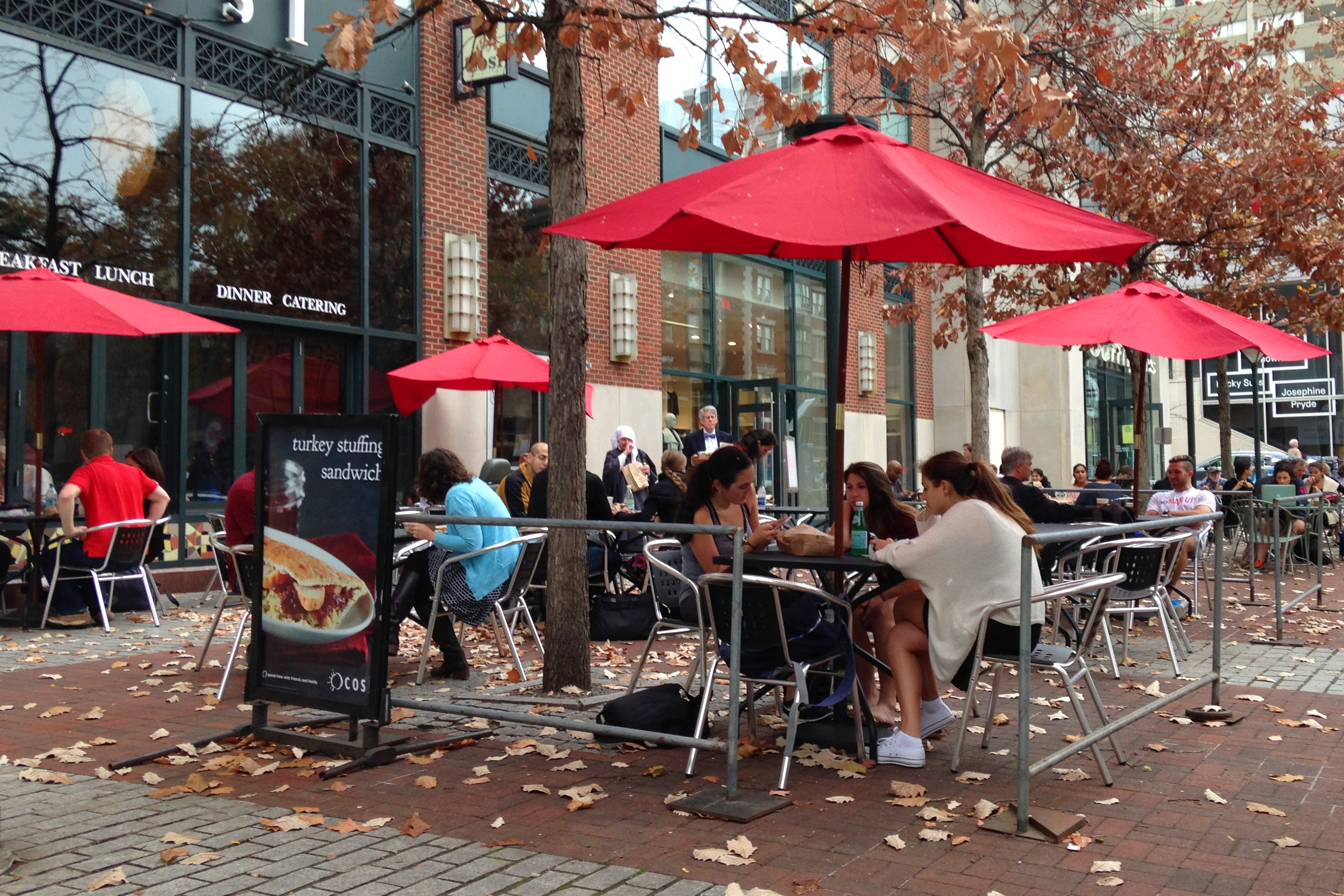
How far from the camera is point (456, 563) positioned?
24.1 ft

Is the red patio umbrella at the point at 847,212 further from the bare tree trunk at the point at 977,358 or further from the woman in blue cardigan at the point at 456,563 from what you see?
the bare tree trunk at the point at 977,358

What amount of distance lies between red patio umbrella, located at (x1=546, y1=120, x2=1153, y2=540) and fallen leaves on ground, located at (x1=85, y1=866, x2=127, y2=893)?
2996 millimetres

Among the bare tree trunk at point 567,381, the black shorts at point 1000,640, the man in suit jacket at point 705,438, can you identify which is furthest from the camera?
the man in suit jacket at point 705,438

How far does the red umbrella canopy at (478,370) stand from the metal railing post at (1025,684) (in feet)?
23.6

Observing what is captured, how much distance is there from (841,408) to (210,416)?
855 centimetres

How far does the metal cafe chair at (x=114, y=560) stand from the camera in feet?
32.3

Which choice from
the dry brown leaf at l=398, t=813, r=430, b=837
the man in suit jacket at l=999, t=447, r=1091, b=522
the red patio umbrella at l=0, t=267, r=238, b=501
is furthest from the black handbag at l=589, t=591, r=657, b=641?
the red patio umbrella at l=0, t=267, r=238, b=501

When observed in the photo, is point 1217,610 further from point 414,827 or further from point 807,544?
point 414,827

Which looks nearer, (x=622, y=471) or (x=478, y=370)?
(x=478, y=370)

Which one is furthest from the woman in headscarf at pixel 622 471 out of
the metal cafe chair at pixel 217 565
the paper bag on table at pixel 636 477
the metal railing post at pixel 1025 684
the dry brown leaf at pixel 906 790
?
the metal railing post at pixel 1025 684

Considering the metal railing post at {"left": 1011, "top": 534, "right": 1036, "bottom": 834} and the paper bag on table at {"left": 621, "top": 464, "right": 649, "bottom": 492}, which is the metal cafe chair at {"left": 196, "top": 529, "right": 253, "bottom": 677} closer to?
the metal railing post at {"left": 1011, "top": 534, "right": 1036, "bottom": 834}

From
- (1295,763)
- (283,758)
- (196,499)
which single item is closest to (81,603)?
(196,499)

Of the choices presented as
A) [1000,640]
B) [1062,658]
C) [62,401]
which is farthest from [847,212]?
[62,401]

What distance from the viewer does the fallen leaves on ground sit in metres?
3.94
